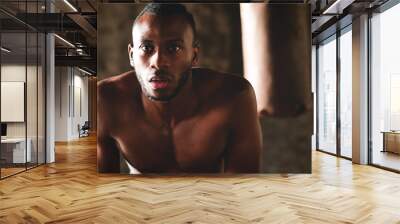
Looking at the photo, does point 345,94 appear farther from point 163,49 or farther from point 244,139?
point 163,49

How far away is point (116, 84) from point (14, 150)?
2589 mm

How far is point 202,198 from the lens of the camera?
4.91 metres

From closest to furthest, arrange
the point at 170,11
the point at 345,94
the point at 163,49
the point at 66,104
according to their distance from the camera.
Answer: the point at 163,49, the point at 170,11, the point at 345,94, the point at 66,104

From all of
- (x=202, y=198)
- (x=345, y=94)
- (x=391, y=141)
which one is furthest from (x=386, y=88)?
(x=202, y=198)

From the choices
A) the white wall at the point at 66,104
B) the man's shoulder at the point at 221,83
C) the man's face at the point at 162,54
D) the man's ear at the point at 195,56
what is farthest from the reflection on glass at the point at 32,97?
the white wall at the point at 66,104

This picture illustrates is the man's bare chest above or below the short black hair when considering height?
below

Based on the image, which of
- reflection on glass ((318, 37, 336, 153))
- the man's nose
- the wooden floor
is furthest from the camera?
reflection on glass ((318, 37, 336, 153))

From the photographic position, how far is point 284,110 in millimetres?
6672

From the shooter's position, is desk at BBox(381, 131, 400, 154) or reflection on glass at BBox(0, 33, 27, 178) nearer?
reflection on glass at BBox(0, 33, 27, 178)

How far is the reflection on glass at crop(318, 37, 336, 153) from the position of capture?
10.2 metres

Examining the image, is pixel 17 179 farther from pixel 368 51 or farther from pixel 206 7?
pixel 368 51

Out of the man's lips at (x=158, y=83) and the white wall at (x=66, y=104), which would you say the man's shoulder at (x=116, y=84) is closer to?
the man's lips at (x=158, y=83)

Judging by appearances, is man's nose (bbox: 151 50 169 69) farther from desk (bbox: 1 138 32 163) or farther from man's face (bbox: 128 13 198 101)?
desk (bbox: 1 138 32 163)

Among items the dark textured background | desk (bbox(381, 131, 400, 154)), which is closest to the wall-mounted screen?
the dark textured background
